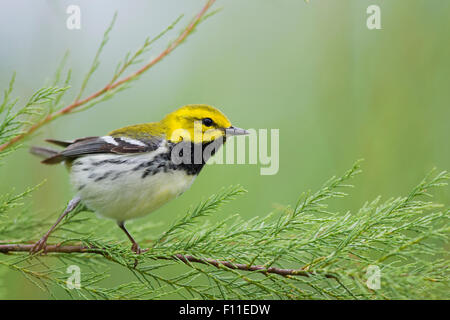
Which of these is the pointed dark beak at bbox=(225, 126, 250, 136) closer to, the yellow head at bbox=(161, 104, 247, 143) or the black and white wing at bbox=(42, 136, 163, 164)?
the yellow head at bbox=(161, 104, 247, 143)

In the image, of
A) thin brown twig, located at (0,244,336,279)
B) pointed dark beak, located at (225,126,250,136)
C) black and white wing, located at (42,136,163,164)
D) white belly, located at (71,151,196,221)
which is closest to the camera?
thin brown twig, located at (0,244,336,279)

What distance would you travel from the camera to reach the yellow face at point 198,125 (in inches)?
89.7

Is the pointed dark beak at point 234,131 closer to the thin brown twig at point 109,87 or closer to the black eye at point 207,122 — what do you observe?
the black eye at point 207,122

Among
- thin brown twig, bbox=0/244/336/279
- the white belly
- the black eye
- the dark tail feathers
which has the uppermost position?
the black eye

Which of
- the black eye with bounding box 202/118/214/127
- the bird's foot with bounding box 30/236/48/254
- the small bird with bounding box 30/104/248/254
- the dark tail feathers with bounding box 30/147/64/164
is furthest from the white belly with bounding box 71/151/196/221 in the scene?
the bird's foot with bounding box 30/236/48/254

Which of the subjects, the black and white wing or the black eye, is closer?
the black and white wing

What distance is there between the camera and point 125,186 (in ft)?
6.69

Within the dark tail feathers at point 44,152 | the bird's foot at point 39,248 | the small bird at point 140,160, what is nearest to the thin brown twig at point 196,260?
the bird's foot at point 39,248

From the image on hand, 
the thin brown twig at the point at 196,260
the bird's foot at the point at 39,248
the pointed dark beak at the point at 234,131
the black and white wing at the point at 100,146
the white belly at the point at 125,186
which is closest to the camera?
the thin brown twig at the point at 196,260

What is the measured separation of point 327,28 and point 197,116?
119cm

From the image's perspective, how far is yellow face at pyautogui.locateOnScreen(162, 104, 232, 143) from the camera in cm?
228

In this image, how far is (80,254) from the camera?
5.88 feet

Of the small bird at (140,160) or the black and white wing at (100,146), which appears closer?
the small bird at (140,160)

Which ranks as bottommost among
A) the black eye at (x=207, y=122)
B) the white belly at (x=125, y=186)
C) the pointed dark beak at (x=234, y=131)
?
the white belly at (x=125, y=186)
